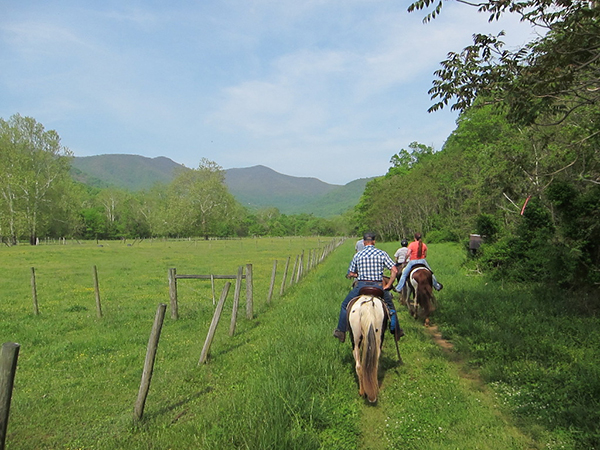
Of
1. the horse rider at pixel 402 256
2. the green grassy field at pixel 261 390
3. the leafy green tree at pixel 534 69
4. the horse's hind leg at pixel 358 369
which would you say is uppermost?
the leafy green tree at pixel 534 69

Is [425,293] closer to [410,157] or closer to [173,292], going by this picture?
[173,292]

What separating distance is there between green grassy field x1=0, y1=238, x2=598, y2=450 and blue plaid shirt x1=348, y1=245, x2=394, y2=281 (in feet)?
4.37

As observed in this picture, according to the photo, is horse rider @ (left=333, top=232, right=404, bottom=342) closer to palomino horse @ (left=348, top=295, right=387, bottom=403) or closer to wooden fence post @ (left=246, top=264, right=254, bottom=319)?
palomino horse @ (left=348, top=295, right=387, bottom=403)

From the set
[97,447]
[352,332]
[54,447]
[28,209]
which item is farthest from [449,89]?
[28,209]

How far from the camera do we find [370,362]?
185 inches

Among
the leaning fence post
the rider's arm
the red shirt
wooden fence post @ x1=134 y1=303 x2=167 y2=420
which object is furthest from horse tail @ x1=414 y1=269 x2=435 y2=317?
the leaning fence post

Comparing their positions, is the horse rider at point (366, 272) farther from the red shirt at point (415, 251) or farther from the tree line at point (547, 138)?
the red shirt at point (415, 251)

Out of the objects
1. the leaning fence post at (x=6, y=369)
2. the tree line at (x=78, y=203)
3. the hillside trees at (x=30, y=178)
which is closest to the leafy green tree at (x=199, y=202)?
the tree line at (x=78, y=203)

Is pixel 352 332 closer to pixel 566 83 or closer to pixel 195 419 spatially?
pixel 195 419

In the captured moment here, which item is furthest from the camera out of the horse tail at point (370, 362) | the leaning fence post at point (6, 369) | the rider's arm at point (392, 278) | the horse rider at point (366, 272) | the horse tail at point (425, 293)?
the horse tail at point (425, 293)

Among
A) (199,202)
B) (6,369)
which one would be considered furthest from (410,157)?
(6,369)

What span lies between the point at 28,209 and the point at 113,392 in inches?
2306

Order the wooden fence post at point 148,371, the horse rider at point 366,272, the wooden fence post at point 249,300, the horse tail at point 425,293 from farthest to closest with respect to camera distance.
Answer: the wooden fence post at point 249,300 < the horse tail at point 425,293 < the horse rider at point 366,272 < the wooden fence post at point 148,371

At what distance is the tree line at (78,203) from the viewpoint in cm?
5119
